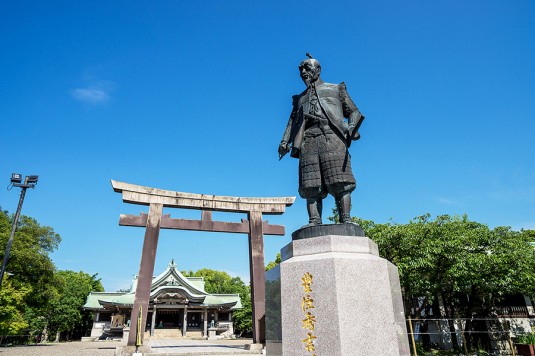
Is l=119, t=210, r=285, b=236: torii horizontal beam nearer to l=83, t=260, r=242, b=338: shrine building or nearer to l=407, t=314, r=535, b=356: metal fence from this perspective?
l=407, t=314, r=535, b=356: metal fence

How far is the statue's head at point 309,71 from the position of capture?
444 cm

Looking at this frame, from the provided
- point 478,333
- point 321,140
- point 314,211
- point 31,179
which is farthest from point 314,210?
point 478,333

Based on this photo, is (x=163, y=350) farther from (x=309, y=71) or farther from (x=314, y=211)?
(x=309, y=71)

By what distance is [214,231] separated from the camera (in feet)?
46.5

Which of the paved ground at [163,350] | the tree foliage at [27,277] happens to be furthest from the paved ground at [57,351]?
the tree foliage at [27,277]

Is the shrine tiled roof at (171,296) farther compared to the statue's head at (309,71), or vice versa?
the shrine tiled roof at (171,296)

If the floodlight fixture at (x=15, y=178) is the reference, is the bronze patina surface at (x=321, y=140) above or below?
below

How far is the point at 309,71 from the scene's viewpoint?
445 cm

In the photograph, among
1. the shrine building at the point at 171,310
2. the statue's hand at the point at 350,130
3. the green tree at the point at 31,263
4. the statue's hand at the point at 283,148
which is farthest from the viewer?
the shrine building at the point at 171,310

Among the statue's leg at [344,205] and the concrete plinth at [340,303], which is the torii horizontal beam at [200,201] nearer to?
the statue's leg at [344,205]

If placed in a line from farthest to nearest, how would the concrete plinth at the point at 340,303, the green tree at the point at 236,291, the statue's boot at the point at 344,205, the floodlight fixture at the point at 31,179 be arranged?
the green tree at the point at 236,291 → the floodlight fixture at the point at 31,179 → the statue's boot at the point at 344,205 → the concrete plinth at the point at 340,303

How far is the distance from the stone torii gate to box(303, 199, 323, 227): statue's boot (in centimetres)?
865

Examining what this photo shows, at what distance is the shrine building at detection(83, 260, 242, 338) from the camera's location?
28109 millimetres

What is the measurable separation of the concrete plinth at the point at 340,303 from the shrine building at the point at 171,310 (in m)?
27.5
